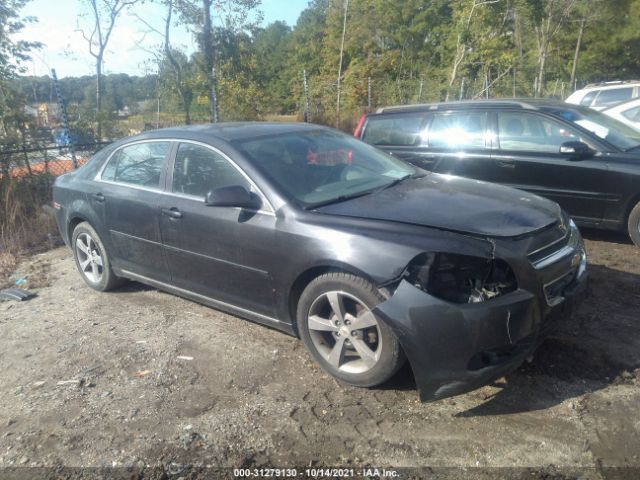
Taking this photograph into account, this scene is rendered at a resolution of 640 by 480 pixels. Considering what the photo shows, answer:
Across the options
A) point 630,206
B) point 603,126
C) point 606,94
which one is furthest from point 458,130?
point 606,94

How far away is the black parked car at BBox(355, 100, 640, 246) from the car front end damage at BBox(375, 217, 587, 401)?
3149mm

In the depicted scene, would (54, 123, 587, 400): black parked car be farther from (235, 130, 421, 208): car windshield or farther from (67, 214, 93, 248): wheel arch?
(67, 214, 93, 248): wheel arch

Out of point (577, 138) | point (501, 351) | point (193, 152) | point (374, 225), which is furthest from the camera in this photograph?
point (577, 138)

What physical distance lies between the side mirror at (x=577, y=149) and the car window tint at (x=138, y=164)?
417 cm

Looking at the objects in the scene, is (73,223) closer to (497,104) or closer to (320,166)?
(320,166)

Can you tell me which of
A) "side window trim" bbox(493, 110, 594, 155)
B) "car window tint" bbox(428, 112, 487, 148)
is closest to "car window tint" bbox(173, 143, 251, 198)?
"car window tint" bbox(428, 112, 487, 148)

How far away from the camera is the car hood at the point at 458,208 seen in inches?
121

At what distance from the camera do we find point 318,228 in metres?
3.25

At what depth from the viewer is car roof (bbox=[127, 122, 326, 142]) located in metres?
4.13

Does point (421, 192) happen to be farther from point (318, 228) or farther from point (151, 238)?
point (151, 238)

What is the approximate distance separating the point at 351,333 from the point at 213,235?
1.32 meters

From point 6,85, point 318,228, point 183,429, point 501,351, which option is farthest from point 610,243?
point 6,85

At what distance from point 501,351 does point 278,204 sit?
64.9 inches

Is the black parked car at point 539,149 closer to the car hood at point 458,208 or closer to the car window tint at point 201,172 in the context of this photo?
the car hood at point 458,208
